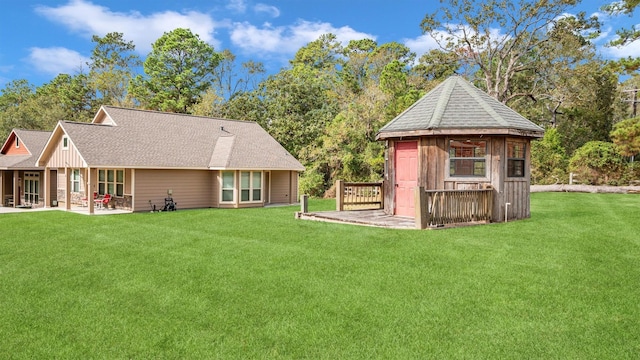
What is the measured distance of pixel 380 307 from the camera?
17.7ft

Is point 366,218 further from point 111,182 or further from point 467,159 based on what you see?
point 111,182

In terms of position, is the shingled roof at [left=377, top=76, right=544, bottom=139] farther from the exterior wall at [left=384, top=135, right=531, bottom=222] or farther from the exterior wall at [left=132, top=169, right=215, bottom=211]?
the exterior wall at [left=132, top=169, right=215, bottom=211]

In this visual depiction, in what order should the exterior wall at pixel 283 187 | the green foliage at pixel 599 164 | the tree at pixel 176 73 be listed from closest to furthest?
the exterior wall at pixel 283 187, the green foliage at pixel 599 164, the tree at pixel 176 73

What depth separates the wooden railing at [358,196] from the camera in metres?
15.4

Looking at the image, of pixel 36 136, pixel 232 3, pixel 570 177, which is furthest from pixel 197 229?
pixel 232 3

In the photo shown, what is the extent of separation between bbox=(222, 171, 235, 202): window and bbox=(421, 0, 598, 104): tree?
74.1ft

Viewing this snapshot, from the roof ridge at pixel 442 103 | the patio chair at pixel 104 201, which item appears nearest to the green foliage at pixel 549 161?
the roof ridge at pixel 442 103

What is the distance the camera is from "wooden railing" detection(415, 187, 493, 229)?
1102 centimetres

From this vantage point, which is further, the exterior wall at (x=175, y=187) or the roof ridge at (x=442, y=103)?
the exterior wall at (x=175, y=187)

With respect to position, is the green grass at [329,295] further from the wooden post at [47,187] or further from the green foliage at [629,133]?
the wooden post at [47,187]

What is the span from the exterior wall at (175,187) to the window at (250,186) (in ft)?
4.91

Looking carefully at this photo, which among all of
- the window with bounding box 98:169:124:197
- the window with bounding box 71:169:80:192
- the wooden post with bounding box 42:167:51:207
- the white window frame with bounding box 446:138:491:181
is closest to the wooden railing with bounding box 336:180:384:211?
the white window frame with bounding box 446:138:491:181

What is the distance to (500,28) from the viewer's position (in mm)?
32094

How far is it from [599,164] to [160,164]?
83.1ft
